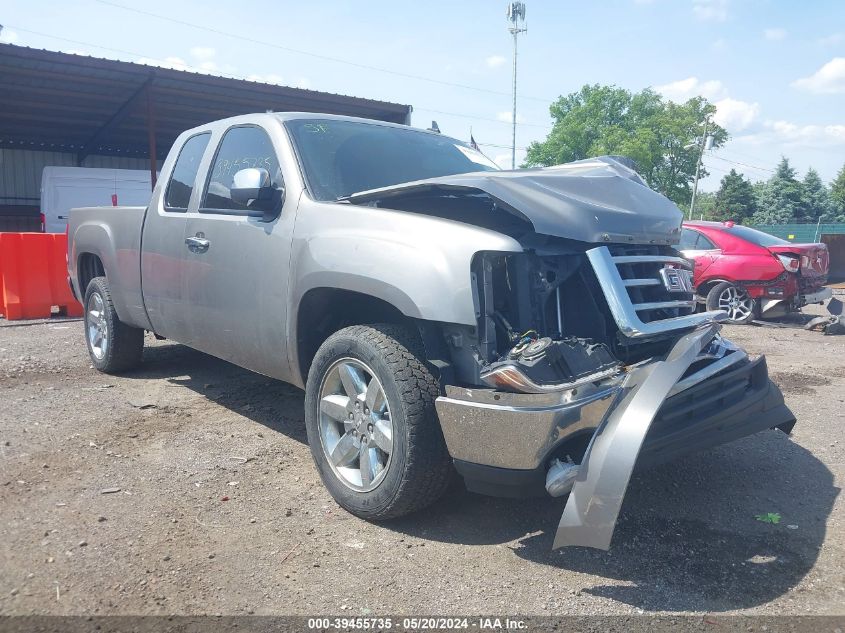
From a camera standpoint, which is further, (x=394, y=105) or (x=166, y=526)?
(x=394, y=105)

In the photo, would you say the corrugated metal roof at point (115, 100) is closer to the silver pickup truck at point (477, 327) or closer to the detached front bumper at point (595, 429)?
the silver pickup truck at point (477, 327)

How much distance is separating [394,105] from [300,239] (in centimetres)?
1554

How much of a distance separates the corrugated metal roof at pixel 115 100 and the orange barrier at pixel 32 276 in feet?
20.3

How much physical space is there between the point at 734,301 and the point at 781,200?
57184 mm

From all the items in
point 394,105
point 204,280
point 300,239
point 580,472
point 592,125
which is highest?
point 592,125

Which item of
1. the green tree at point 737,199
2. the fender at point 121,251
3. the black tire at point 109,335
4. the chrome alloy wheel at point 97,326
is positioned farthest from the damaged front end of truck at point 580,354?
the green tree at point 737,199

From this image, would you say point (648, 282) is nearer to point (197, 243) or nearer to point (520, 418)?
point (520, 418)

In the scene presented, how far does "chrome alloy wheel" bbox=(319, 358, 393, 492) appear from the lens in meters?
3.17

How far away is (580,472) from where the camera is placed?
2.60 meters

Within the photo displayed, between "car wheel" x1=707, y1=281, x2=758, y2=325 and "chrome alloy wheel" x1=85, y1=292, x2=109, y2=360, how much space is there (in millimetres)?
7587

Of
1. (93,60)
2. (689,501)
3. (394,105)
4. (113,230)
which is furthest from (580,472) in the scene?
(394,105)

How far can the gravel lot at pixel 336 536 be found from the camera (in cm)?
264

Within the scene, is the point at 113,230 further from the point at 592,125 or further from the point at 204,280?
the point at 592,125

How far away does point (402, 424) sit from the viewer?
9.77 ft
